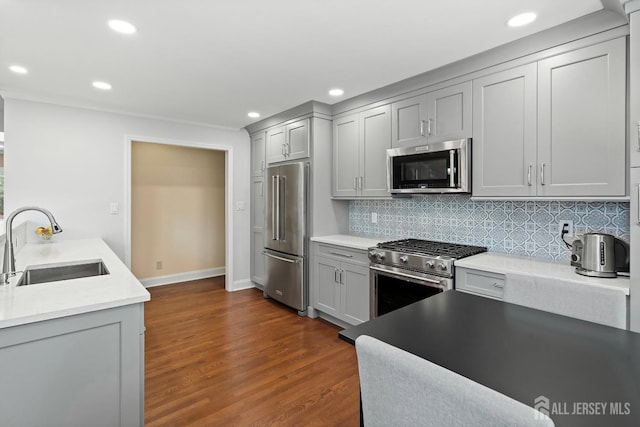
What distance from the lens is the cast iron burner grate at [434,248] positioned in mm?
2500

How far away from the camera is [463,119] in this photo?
2525 mm

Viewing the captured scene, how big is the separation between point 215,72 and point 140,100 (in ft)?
4.11

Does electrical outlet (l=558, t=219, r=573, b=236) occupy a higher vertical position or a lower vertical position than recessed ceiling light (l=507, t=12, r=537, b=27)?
lower

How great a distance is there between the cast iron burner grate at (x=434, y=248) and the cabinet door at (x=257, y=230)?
2.17 m

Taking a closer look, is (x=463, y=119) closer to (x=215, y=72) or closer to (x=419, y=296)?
(x=419, y=296)

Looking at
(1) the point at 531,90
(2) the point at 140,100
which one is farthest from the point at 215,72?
(1) the point at 531,90

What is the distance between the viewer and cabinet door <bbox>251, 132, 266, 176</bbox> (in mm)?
4514

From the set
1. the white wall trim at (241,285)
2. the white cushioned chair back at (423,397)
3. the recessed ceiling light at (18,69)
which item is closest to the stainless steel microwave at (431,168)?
the white cushioned chair back at (423,397)

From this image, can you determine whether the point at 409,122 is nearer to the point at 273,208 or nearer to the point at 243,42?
the point at 243,42

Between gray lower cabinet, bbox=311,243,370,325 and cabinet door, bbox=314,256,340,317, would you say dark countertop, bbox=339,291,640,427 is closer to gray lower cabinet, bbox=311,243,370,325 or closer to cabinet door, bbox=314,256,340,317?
gray lower cabinet, bbox=311,243,370,325

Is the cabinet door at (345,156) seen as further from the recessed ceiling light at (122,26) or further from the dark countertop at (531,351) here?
the dark countertop at (531,351)

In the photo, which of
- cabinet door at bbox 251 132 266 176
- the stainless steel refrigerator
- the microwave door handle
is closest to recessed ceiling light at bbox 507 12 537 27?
the microwave door handle

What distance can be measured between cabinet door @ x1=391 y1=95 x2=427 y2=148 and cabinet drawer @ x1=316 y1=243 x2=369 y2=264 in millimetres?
1076

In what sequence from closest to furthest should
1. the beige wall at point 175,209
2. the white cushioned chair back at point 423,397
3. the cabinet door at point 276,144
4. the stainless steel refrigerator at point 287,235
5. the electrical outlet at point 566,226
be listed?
the white cushioned chair back at point 423,397, the electrical outlet at point 566,226, the stainless steel refrigerator at point 287,235, the cabinet door at point 276,144, the beige wall at point 175,209
